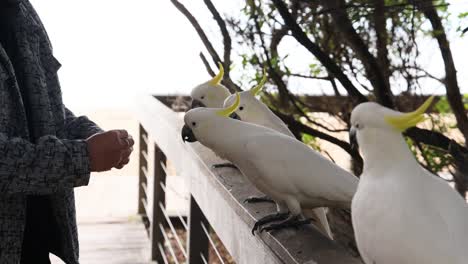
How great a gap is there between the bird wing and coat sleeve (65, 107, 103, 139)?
0.98 ft

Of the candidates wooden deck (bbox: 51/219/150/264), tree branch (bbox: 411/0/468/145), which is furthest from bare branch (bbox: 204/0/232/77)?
wooden deck (bbox: 51/219/150/264)

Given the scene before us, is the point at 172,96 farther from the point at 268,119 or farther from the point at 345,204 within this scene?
the point at 345,204

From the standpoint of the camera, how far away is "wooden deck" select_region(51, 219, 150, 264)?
266 cm

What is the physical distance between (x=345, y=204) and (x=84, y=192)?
3.18 metres

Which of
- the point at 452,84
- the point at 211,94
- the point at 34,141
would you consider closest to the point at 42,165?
the point at 34,141

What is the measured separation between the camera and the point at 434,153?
174 centimetres

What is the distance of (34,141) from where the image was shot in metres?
1.04

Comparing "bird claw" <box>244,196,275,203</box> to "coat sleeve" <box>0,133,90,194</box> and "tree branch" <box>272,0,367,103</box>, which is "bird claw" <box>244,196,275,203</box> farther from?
"tree branch" <box>272,0,367,103</box>

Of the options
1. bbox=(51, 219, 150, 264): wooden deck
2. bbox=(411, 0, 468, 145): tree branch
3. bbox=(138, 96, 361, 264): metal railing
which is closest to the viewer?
bbox=(138, 96, 361, 264): metal railing

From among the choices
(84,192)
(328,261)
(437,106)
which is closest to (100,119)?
(84,192)

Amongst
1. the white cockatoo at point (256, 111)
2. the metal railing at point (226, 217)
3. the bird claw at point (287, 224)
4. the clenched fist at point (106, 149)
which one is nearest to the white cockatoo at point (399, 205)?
the metal railing at point (226, 217)

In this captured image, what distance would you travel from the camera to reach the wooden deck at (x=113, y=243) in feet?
8.73

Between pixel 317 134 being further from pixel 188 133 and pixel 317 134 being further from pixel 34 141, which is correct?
pixel 34 141

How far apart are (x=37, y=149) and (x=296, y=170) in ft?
1.19
